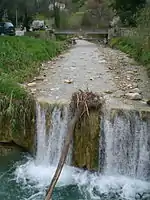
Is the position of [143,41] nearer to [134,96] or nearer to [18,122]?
[134,96]

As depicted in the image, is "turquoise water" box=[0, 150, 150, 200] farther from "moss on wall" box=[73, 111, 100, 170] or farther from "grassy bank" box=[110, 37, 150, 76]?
"grassy bank" box=[110, 37, 150, 76]

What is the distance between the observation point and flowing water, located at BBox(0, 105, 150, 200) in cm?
792

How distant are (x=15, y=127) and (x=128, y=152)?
2654 millimetres

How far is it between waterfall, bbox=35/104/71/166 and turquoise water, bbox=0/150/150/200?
227 millimetres

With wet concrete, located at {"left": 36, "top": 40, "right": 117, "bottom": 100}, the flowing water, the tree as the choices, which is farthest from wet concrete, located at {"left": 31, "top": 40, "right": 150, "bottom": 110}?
the tree

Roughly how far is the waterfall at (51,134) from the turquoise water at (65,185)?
227 millimetres

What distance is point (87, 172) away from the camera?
8.69 metres

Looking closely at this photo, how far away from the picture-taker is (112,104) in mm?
9422

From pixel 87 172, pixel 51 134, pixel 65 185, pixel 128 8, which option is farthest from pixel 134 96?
pixel 128 8

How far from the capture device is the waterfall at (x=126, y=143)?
8.66 m

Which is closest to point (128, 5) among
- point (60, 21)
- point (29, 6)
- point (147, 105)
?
point (29, 6)

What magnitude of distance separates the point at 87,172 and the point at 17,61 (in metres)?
6.14

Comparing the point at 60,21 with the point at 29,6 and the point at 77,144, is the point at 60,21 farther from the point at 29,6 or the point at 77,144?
the point at 77,144

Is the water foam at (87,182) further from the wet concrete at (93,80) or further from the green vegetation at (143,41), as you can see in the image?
the green vegetation at (143,41)
